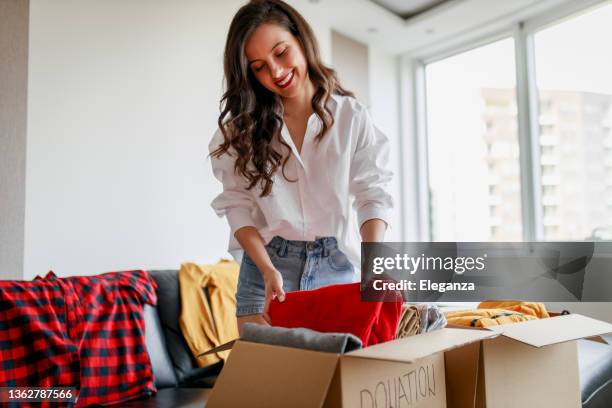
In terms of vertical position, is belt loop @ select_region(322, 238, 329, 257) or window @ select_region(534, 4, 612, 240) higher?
window @ select_region(534, 4, 612, 240)

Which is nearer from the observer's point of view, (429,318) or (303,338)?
(303,338)

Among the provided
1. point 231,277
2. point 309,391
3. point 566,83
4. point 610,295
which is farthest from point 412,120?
point 309,391

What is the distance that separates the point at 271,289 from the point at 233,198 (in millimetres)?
283

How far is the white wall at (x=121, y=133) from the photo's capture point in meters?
2.28

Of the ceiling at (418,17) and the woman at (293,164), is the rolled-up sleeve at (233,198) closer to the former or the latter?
the woman at (293,164)

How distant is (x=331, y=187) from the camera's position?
120cm

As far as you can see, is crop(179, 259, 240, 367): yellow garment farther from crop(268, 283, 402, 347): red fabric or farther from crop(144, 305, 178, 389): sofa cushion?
crop(268, 283, 402, 347): red fabric

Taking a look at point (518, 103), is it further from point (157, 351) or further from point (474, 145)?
point (157, 351)

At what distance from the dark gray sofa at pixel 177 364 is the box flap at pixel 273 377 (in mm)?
1047

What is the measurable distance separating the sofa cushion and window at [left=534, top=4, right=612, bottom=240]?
2.52 meters

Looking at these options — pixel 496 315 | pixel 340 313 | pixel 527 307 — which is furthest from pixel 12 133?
pixel 527 307

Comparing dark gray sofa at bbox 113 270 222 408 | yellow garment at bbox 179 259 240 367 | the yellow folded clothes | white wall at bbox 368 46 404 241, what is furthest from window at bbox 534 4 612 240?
dark gray sofa at bbox 113 270 222 408

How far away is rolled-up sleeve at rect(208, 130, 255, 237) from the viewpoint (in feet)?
4.10

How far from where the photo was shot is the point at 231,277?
2.43 metres
